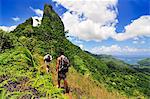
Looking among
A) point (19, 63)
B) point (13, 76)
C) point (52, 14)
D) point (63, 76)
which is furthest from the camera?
point (52, 14)

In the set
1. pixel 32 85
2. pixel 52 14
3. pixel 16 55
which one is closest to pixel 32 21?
pixel 52 14

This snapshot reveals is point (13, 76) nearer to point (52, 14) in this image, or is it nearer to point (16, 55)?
point (16, 55)

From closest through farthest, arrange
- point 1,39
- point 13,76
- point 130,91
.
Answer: point 13,76 < point 1,39 < point 130,91

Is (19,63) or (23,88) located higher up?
(19,63)

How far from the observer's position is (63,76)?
11305 millimetres

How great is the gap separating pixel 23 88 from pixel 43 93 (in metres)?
0.52

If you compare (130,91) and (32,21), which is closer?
(32,21)

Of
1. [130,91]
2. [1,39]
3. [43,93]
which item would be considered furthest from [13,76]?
[130,91]

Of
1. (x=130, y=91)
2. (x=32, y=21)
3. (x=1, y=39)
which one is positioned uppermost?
(x=32, y=21)

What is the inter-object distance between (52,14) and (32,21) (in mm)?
9191

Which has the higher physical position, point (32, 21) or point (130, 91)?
point (32, 21)

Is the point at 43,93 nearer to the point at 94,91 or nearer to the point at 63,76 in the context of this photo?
the point at 63,76

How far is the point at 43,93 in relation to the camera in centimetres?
627

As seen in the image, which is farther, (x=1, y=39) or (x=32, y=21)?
(x=32, y=21)
